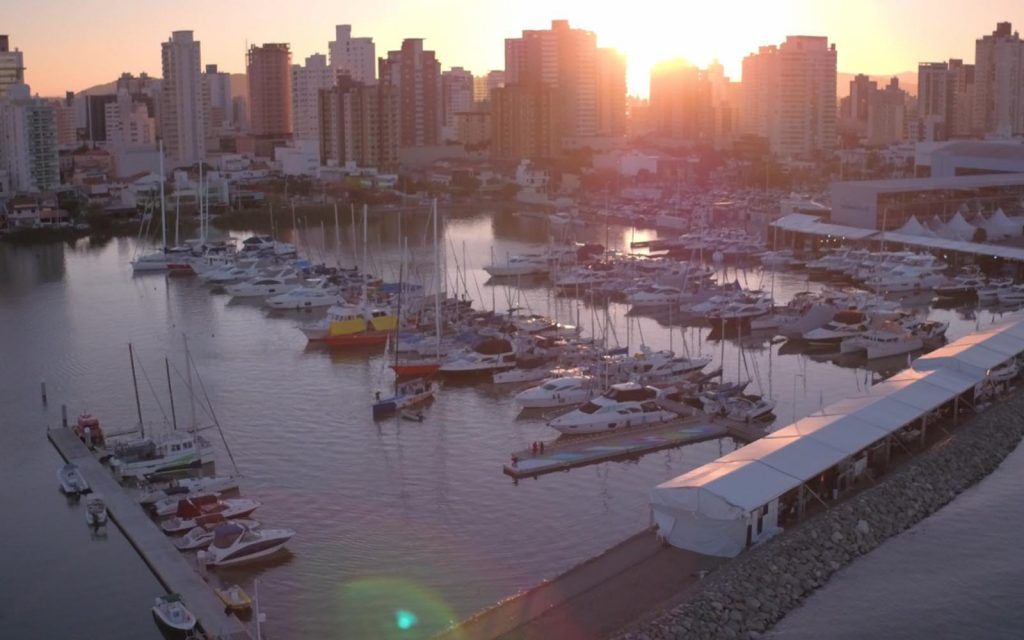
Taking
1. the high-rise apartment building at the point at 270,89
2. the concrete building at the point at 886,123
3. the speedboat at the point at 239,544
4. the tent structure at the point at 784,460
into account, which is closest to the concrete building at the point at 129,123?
the high-rise apartment building at the point at 270,89

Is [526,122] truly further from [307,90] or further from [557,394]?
[557,394]

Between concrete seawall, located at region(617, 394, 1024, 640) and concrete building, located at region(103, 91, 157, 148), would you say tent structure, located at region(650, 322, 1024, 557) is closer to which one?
concrete seawall, located at region(617, 394, 1024, 640)

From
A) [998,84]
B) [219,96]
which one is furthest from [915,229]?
[219,96]

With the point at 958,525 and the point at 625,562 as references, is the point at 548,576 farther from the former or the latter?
the point at 958,525

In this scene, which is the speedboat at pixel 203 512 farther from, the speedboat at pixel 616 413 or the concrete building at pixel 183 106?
the concrete building at pixel 183 106

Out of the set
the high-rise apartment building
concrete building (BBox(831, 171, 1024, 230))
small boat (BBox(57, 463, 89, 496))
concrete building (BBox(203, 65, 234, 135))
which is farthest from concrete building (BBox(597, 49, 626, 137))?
small boat (BBox(57, 463, 89, 496))

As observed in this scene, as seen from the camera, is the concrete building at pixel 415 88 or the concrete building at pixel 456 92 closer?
the concrete building at pixel 415 88
